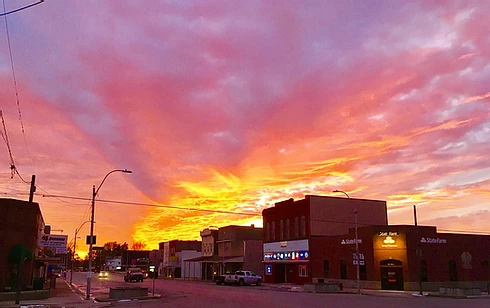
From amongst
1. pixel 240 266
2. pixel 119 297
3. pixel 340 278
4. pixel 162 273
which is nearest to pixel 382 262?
pixel 340 278

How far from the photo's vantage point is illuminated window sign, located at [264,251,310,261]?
6384 cm

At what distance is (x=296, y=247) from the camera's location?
66062 millimetres

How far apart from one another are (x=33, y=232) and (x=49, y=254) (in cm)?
2224

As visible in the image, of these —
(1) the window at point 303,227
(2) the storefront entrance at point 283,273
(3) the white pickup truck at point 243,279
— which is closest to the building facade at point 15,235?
(3) the white pickup truck at point 243,279

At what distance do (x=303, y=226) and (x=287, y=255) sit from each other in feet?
18.3

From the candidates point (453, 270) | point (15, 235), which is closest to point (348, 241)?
point (453, 270)

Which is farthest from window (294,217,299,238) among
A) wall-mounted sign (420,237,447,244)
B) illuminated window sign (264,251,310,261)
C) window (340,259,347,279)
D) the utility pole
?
→ the utility pole

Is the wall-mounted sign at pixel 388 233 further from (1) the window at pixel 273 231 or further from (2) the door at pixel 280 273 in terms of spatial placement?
(1) the window at pixel 273 231

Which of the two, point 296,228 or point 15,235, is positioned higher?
point 296,228

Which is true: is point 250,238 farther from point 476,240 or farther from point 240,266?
point 476,240

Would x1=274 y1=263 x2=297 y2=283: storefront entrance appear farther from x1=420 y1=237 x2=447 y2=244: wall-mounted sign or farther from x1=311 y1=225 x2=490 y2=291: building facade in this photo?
x1=420 y1=237 x2=447 y2=244: wall-mounted sign

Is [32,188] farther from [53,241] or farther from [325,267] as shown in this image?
[325,267]

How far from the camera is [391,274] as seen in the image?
51.3m

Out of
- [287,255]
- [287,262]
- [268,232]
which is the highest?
[268,232]
